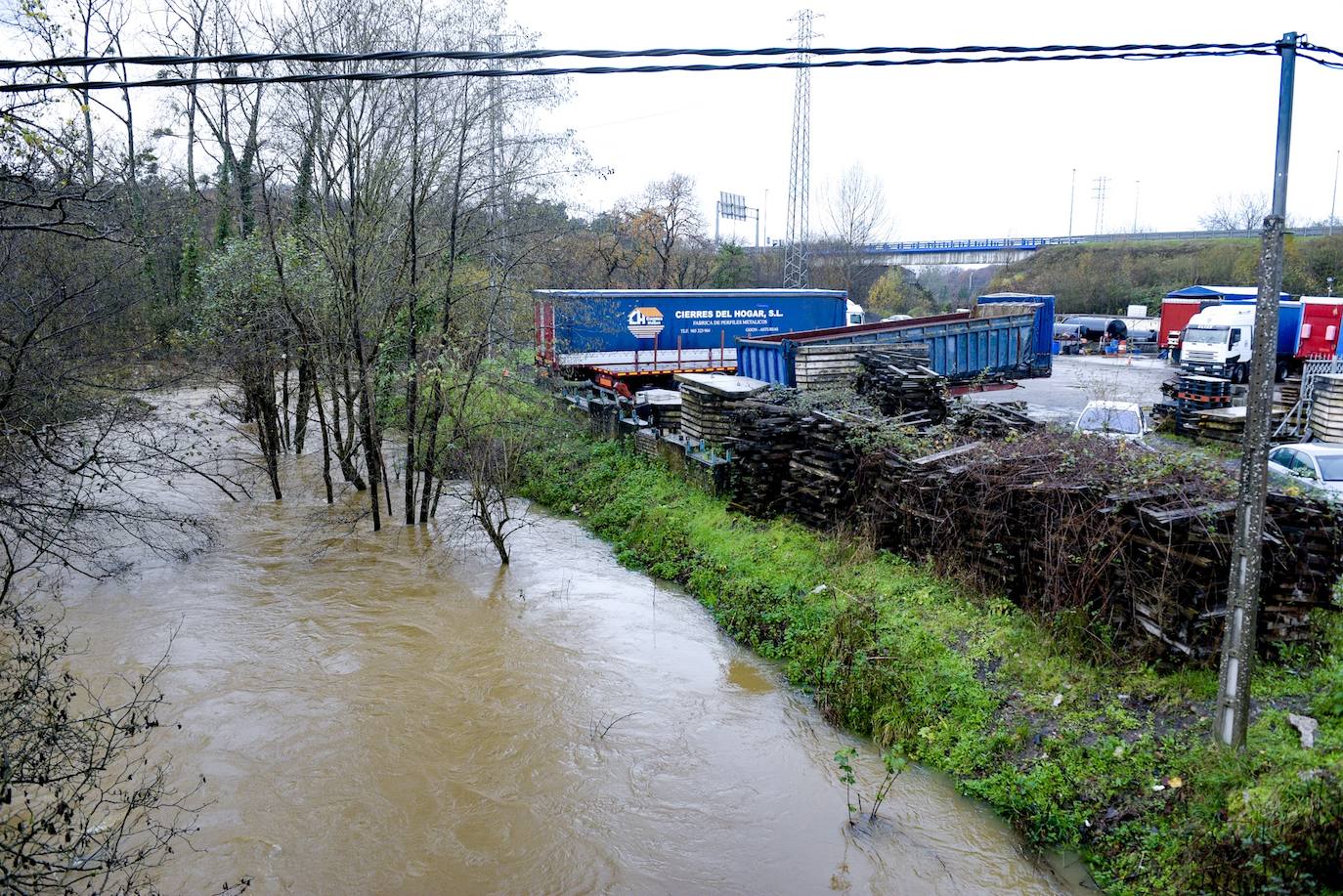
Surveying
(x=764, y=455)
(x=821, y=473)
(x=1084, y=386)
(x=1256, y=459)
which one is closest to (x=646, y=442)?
(x=764, y=455)

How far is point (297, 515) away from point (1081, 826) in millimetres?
14632

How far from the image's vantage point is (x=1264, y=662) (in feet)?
26.5

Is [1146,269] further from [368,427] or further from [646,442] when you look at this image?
[368,427]

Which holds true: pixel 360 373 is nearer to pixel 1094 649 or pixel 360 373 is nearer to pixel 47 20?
pixel 47 20

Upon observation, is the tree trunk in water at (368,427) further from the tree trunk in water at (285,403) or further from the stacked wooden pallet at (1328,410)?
the stacked wooden pallet at (1328,410)

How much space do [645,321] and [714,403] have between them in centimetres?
900

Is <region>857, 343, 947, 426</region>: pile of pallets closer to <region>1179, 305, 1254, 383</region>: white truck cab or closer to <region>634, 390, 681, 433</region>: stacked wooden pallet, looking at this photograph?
<region>634, 390, 681, 433</region>: stacked wooden pallet

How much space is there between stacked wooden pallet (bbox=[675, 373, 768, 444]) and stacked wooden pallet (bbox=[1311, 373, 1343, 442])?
11522 millimetres

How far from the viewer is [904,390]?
618 inches

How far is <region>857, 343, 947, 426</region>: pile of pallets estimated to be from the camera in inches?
610

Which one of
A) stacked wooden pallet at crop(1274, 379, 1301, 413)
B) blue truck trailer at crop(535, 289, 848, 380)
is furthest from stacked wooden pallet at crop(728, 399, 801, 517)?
stacked wooden pallet at crop(1274, 379, 1301, 413)

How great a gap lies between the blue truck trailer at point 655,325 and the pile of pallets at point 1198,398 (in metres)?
10.8

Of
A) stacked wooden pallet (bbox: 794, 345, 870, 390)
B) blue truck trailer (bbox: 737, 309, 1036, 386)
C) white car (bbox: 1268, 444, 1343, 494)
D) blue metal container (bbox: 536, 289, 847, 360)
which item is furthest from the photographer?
blue metal container (bbox: 536, 289, 847, 360)

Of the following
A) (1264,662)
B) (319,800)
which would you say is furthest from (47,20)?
(1264,662)
